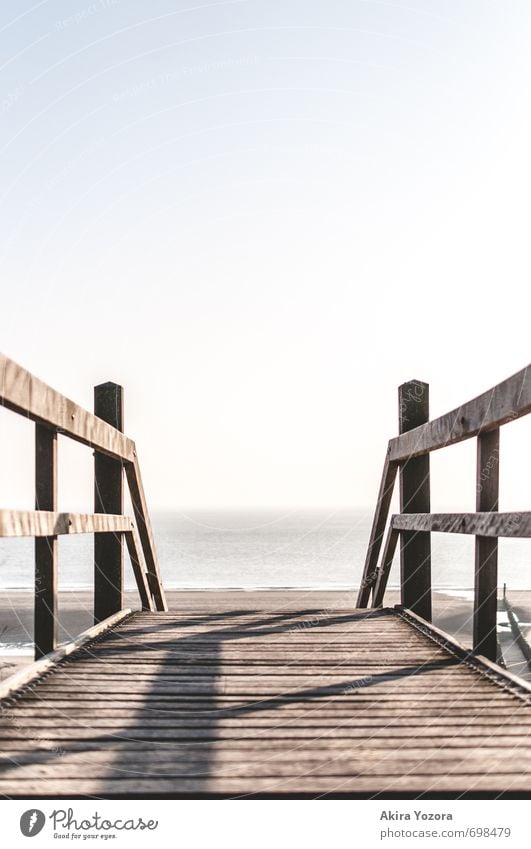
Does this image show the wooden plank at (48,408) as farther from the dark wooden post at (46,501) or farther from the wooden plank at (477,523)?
the wooden plank at (477,523)

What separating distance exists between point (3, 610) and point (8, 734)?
26427 mm

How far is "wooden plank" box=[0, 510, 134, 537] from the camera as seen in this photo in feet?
8.41

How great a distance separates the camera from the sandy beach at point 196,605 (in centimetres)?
1900

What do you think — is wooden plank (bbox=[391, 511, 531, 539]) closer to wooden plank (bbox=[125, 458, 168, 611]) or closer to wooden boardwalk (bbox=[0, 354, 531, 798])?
wooden boardwalk (bbox=[0, 354, 531, 798])

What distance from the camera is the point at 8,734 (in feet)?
8.34

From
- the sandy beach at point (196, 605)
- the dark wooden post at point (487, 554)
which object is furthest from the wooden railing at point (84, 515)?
the sandy beach at point (196, 605)

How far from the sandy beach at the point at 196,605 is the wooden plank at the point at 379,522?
387 inches

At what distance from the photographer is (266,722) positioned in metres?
2.71

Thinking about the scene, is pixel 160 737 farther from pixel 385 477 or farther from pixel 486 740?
pixel 385 477

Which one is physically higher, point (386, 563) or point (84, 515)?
point (84, 515)

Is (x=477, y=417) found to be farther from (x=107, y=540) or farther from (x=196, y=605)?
(x=196, y=605)

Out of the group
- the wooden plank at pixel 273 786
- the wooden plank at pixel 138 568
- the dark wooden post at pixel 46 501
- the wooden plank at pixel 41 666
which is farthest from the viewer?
the wooden plank at pixel 138 568

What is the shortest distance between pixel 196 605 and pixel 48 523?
13.2 m

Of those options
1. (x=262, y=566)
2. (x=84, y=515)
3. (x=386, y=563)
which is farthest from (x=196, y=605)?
(x=262, y=566)
